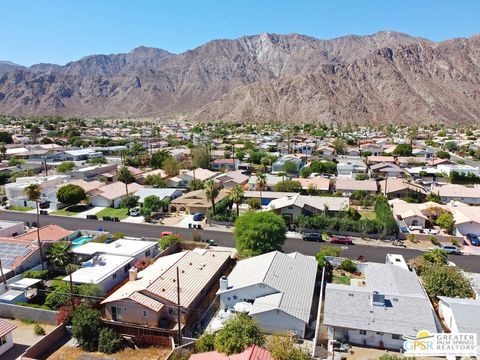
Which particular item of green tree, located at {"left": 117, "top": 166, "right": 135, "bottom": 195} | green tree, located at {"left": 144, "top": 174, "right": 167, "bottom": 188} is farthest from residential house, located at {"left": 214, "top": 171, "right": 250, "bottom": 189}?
green tree, located at {"left": 117, "top": 166, "right": 135, "bottom": 195}

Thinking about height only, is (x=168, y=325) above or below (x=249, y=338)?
below

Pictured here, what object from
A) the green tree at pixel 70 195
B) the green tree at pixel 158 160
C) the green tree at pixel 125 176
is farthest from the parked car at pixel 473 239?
the green tree at pixel 158 160

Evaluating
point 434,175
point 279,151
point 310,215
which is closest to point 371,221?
point 310,215

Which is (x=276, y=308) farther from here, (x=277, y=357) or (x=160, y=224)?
(x=160, y=224)

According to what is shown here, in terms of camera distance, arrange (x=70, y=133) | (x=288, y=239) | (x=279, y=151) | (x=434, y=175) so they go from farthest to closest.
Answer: (x=70, y=133), (x=279, y=151), (x=434, y=175), (x=288, y=239)

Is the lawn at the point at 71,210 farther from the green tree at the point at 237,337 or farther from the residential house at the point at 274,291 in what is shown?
the green tree at the point at 237,337
